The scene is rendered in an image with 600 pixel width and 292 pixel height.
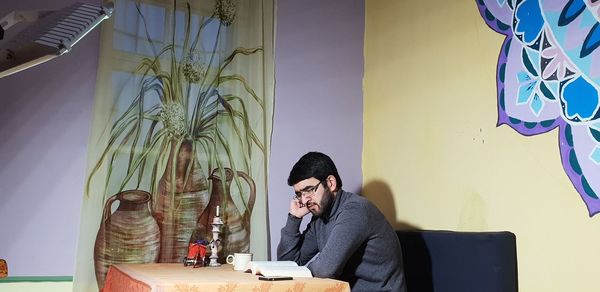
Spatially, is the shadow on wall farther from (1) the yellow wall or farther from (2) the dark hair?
(2) the dark hair

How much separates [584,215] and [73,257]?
1.98 m

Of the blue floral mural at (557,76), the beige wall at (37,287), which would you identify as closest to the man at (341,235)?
the blue floral mural at (557,76)

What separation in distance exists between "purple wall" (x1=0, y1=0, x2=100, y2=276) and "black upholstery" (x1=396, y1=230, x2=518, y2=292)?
4.75 ft

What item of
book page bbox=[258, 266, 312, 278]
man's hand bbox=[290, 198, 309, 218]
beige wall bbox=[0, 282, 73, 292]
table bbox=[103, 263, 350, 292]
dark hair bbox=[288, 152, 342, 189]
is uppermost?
dark hair bbox=[288, 152, 342, 189]

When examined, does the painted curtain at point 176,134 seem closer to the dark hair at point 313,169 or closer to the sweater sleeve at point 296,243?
the sweater sleeve at point 296,243

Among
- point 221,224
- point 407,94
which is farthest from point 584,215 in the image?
point 221,224

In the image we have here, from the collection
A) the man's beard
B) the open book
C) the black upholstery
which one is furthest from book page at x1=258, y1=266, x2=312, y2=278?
the black upholstery

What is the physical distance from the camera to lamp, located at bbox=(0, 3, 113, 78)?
1.16 metres

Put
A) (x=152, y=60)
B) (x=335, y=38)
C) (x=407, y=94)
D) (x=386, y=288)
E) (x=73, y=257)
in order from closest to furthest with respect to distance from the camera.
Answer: (x=386, y=288), (x=73, y=257), (x=152, y=60), (x=407, y=94), (x=335, y=38)

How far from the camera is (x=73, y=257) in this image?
2.26 metres

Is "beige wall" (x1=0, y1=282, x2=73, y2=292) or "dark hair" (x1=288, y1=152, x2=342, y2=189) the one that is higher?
"dark hair" (x1=288, y1=152, x2=342, y2=189)

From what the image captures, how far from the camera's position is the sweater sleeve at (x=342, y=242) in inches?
68.9

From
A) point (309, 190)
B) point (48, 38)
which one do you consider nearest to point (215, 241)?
point (309, 190)

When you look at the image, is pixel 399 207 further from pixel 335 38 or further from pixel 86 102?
pixel 86 102
